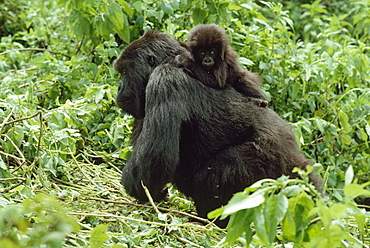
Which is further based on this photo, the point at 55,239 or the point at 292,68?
the point at 292,68

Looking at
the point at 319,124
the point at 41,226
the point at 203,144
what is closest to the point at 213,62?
the point at 203,144

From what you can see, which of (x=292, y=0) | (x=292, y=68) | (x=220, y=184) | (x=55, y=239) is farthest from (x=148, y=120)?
(x=292, y=0)

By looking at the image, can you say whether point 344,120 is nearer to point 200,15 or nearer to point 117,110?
point 200,15

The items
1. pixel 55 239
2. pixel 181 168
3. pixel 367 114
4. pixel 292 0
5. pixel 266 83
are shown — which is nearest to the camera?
pixel 55 239

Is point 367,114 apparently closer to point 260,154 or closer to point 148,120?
point 260,154

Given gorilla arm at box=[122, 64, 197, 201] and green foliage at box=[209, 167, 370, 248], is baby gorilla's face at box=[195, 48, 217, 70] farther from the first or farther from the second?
green foliage at box=[209, 167, 370, 248]

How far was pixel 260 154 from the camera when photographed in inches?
146

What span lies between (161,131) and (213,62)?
629 millimetres

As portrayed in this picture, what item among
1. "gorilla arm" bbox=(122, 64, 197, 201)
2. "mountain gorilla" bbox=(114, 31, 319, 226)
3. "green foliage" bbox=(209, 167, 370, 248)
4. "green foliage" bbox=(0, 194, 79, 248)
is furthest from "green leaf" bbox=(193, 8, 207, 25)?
"green foliage" bbox=(0, 194, 79, 248)

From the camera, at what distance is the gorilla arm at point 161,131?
371 centimetres

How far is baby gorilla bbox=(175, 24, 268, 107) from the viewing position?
3883 millimetres

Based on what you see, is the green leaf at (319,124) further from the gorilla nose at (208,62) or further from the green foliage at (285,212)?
the green foliage at (285,212)

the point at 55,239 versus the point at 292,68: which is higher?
the point at 55,239

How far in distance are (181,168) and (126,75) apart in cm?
83
